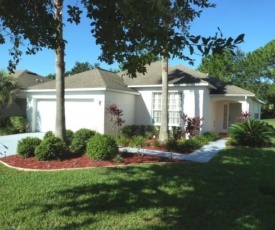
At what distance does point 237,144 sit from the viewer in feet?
52.6

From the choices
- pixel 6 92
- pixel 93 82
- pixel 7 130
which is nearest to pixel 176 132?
pixel 93 82

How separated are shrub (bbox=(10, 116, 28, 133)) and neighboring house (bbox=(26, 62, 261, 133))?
0.41 meters

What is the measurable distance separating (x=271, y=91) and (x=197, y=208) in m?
46.2

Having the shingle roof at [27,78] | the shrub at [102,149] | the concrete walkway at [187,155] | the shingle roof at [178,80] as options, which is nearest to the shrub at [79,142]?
the shrub at [102,149]

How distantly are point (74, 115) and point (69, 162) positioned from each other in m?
8.66

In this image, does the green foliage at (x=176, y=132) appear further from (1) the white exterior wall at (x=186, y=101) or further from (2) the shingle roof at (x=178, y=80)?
(2) the shingle roof at (x=178, y=80)

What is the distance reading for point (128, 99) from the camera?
1969 cm

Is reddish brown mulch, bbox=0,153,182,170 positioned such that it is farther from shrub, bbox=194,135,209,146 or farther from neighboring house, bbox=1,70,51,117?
neighboring house, bbox=1,70,51,117

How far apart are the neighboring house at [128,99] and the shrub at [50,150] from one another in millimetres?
6310

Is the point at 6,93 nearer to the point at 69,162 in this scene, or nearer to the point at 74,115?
the point at 74,115

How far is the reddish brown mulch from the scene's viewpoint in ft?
33.8

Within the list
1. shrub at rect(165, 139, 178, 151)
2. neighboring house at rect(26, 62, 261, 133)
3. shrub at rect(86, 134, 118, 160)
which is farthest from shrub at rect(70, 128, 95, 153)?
neighboring house at rect(26, 62, 261, 133)

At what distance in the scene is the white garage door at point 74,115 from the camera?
59.5 feet

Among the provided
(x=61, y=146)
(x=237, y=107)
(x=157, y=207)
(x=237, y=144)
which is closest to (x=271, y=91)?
(x=237, y=107)
